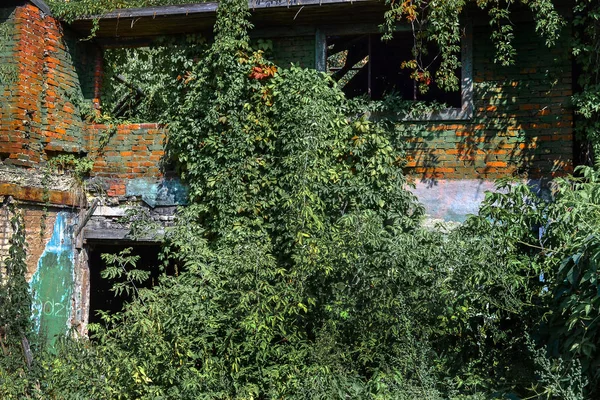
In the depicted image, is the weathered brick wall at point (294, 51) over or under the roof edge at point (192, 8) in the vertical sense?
under

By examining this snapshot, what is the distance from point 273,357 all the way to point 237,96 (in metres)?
3.79

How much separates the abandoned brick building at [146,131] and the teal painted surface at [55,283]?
0.01m

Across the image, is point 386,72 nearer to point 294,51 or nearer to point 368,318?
point 294,51

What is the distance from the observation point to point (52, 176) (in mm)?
8648

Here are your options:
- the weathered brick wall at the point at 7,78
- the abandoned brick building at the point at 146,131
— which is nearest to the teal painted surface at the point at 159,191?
the abandoned brick building at the point at 146,131

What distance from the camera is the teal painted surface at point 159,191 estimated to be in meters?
8.84

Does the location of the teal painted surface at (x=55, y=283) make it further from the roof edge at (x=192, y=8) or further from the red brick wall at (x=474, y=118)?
the roof edge at (x=192, y=8)

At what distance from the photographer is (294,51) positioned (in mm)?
8844

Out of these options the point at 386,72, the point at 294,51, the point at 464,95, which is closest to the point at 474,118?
the point at 464,95

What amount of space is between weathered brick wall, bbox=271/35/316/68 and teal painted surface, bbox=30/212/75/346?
3.74m

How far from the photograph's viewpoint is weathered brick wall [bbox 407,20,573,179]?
26.1 feet

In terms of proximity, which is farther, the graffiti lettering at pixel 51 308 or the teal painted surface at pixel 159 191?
the teal painted surface at pixel 159 191

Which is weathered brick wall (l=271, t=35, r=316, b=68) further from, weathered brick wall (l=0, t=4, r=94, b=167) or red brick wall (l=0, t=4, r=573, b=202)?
weathered brick wall (l=0, t=4, r=94, b=167)

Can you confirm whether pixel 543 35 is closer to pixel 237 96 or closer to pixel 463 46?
pixel 463 46
